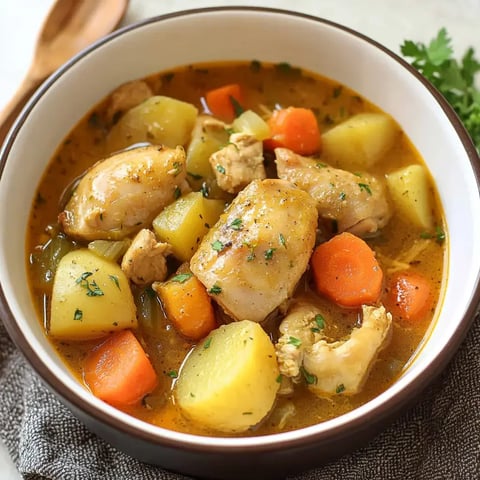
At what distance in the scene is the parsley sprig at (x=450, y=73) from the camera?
11.3ft

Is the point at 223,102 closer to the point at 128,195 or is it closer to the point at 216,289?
the point at 128,195

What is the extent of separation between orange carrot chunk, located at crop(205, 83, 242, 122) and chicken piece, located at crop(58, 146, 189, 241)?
0.51m

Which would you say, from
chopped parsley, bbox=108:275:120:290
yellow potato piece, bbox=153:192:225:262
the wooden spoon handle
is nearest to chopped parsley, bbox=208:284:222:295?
yellow potato piece, bbox=153:192:225:262

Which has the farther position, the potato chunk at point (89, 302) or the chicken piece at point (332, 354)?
the potato chunk at point (89, 302)

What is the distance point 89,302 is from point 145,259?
0.24 metres

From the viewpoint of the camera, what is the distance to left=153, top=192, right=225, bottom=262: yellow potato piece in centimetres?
285

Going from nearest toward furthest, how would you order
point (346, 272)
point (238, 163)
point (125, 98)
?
1. point (346, 272)
2. point (238, 163)
3. point (125, 98)

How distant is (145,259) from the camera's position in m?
2.76

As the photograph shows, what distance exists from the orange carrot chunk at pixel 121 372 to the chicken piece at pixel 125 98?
102 centimetres

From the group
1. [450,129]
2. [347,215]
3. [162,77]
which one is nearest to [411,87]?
[450,129]

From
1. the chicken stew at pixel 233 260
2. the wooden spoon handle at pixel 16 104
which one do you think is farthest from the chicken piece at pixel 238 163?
the wooden spoon handle at pixel 16 104

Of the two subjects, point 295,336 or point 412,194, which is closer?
point 295,336

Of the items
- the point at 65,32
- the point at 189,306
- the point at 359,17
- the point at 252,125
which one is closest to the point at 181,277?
the point at 189,306

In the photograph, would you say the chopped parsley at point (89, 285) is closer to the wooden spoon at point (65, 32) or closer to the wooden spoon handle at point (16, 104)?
the wooden spoon handle at point (16, 104)
